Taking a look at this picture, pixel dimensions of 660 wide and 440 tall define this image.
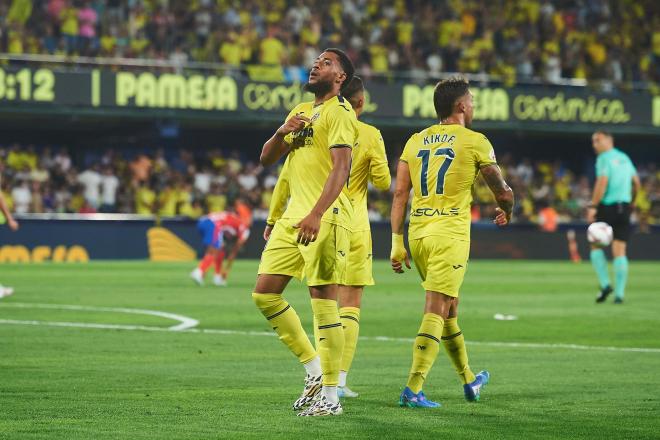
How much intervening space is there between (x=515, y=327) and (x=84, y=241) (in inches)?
731

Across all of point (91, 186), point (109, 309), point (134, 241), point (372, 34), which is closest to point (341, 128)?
point (109, 309)

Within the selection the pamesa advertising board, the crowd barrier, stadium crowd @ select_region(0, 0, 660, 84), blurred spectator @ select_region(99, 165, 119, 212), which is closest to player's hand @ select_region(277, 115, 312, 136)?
the crowd barrier

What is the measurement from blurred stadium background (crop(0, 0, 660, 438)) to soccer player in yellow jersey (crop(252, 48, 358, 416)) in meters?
16.7

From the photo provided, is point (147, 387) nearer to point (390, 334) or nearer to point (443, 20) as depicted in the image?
point (390, 334)

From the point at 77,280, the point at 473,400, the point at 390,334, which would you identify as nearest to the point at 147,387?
the point at 473,400

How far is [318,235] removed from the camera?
7.46m

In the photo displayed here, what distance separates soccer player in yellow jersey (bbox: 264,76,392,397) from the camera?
8.44 m

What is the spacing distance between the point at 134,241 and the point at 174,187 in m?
2.88

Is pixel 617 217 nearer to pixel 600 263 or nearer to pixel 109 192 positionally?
pixel 600 263

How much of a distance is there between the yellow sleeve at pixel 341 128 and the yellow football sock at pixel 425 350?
129 cm

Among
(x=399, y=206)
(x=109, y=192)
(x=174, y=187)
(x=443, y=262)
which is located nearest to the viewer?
(x=443, y=262)

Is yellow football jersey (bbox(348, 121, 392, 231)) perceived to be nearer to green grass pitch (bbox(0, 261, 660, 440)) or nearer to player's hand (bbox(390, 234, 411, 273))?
player's hand (bbox(390, 234, 411, 273))

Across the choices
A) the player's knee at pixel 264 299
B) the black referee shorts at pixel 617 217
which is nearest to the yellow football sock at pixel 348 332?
the player's knee at pixel 264 299

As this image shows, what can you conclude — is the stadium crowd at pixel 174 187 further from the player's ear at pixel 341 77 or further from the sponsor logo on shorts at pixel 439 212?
the player's ear at pixel 341 77
